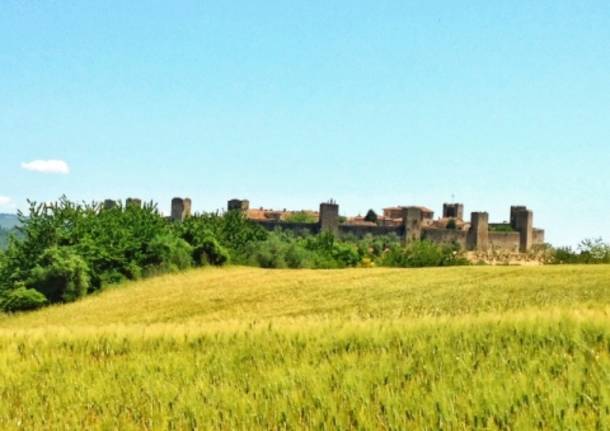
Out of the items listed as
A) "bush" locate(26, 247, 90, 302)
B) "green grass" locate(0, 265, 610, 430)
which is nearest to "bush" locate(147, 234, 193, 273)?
"bush" locate(26, 247, 90, 302)

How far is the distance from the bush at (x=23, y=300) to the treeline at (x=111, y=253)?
0.06 meters

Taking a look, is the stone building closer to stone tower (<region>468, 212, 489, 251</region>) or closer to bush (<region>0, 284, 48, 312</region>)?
stone tower (<region>468, 212, 489, 251</region>)

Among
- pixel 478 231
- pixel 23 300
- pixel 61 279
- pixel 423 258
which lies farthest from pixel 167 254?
pixel 478 231

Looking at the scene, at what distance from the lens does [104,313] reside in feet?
103

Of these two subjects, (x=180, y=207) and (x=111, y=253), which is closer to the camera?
(x=111, y=253)

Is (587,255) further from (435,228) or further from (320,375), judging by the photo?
(435,228)

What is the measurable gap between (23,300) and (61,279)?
248cm

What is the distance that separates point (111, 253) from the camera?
1923 inches

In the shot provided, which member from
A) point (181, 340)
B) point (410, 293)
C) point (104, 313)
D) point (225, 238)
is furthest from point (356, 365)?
point (225, 238)

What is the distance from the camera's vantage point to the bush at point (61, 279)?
143 feet

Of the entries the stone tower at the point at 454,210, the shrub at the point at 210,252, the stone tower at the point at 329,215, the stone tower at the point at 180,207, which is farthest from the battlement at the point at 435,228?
the shrub at the point at 210,252

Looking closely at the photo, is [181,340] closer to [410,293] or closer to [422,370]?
[422,370]

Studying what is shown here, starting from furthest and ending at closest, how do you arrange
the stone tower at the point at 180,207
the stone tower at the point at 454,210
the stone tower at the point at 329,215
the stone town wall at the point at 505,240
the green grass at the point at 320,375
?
the stone tower at the point at 454,210 < the stone tower at the point at 180,207 < the stone town wall at the point at 505,240 < the stone tower at the point at 329,215 < the green grass at the point at 320,375

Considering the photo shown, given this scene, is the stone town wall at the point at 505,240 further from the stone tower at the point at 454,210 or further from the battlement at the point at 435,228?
the stone tower at the point at 454,210
